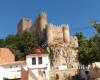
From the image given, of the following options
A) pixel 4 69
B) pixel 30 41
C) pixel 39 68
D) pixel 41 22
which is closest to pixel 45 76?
pixel 39 68

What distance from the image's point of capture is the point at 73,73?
181 ft

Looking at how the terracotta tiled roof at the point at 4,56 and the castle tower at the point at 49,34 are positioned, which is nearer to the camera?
the terracotta tiled roof at the point at 4,56

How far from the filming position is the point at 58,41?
8619cm

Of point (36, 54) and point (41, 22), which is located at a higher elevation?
point (41, 22)

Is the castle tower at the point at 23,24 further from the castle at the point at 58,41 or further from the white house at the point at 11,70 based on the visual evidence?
the white house at the point at 11,70

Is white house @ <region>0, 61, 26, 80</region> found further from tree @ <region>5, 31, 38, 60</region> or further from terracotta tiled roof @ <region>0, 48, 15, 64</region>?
tree @ <region>5, 31, 38, 60</region>

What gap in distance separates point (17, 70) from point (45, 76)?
441 cm

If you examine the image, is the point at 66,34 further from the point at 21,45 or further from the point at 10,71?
the point at 10,71

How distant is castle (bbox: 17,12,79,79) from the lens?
3078 inches

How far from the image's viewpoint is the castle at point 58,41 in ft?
257

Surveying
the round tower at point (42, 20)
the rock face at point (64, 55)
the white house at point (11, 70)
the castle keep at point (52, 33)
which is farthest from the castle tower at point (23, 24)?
the white house at point (11, 70)

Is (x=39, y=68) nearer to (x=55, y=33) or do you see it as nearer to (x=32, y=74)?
(x=32, y=74)

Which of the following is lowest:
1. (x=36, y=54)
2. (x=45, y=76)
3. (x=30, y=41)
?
Result: (x=45, y=76)

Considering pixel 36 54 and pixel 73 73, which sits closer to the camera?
pixel 36 54
